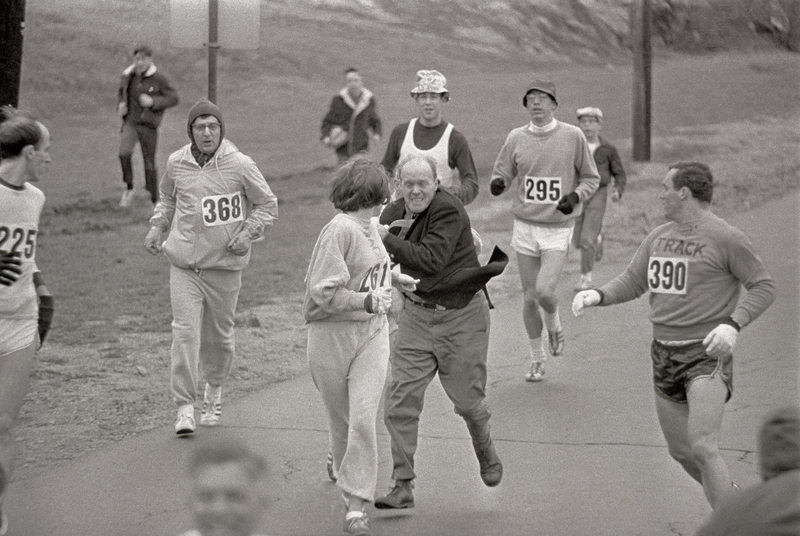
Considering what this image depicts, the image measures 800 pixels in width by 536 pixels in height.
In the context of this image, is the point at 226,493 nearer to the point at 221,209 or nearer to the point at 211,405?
the point at 221,209

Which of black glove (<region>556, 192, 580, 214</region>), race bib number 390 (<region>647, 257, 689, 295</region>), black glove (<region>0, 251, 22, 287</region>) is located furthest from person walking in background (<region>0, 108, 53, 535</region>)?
black glove (<region>556, 192, 580, 214</region>)

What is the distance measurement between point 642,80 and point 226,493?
19.7 metres

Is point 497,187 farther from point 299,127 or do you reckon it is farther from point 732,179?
point 299,127

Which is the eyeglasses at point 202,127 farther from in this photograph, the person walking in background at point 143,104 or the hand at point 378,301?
the person walking in background at point 143,104

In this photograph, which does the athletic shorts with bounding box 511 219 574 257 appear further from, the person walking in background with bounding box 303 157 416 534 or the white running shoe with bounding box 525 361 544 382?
the person walking in background with bounding box 303 157 416 534

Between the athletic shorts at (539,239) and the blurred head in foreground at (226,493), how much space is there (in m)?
6.44

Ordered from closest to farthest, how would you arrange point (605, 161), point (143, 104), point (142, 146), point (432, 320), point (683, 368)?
point (683, 368), point (432, 320), point (605, 161), point (143, 104), point (142, 146)

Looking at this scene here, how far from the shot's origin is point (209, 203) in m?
7.68

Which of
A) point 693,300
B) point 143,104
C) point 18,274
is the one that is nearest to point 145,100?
point 143,104

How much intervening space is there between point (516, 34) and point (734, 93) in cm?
549

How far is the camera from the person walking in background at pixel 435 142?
855 centimetres

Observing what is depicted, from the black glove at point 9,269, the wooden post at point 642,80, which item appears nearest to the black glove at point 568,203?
the black glove at point 9,269

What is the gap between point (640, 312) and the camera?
11477 mm

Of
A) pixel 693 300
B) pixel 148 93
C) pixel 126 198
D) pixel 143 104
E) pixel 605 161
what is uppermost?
pixel 693 300
